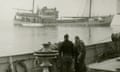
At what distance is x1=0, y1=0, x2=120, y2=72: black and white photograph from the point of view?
7848 mm

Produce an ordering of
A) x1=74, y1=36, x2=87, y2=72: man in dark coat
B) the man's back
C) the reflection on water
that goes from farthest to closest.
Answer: x1=74, y1=36, x2=87, y2=72: man in dark coat
the man's back
the reflection on water

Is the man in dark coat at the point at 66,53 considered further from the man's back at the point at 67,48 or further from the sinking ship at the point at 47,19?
the sinking ship at the point at 47,19

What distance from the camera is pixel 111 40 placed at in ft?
42.9

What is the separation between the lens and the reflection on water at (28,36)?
7.82 metres

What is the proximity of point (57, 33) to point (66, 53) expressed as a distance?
4.66ft

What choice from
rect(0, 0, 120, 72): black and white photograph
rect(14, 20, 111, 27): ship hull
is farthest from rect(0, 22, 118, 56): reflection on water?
rect(14, 20, 111, 27): ship hull

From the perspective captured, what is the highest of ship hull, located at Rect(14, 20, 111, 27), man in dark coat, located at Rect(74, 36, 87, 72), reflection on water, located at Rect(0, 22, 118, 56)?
ship hull, located at Rect(14, 20, 111, 27)

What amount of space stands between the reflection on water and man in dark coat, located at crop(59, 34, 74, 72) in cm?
93

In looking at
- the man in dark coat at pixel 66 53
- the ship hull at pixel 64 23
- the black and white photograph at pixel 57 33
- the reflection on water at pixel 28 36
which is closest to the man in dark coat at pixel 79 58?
the black and white photograph at pixel 57 33

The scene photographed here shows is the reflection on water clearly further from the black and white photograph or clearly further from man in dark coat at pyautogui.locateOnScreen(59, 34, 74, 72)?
man in dark coat at pyautogui.locateOnScreen(59, 34, 74, 72)

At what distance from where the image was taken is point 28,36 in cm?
868

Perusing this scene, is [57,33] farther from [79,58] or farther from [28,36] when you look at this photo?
[28,36]

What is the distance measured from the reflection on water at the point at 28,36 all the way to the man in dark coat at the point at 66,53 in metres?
0.93

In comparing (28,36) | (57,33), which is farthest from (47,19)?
(28,36)
